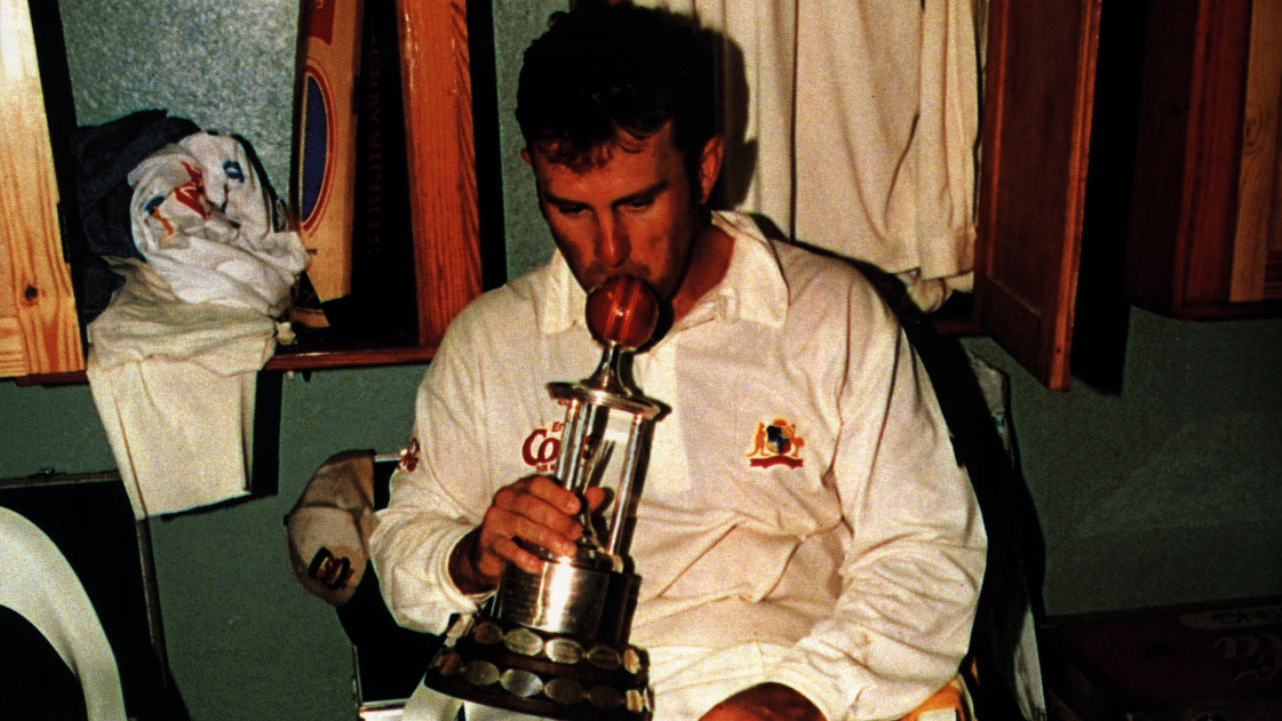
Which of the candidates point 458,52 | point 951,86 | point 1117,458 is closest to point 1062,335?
point 951,86

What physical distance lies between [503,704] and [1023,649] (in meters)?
1.10

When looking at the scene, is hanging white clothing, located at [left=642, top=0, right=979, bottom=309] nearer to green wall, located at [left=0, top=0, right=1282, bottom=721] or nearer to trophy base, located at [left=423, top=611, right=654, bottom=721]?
green wall, located at [left=0, top=0, right=1282, bottom=721]

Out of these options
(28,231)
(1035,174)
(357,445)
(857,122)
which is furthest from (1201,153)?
(28,231)

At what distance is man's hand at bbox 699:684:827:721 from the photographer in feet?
3.75

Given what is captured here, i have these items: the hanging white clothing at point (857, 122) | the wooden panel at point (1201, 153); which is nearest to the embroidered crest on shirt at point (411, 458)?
the hanging white clothing at point (857, 122)

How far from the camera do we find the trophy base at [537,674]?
0.99 metres

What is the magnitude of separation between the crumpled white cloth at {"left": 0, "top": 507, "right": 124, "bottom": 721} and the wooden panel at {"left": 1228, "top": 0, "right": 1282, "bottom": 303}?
184 centimetres

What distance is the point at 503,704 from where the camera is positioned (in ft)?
3.24

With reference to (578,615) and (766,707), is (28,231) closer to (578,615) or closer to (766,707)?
(578,615)

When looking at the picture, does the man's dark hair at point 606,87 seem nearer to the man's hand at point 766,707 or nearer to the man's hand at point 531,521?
the man's hand at point 531,521

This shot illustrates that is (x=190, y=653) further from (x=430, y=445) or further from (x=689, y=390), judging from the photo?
(x=689, y=390)

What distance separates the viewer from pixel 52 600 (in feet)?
4.91

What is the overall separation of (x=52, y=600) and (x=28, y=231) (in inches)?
20.9

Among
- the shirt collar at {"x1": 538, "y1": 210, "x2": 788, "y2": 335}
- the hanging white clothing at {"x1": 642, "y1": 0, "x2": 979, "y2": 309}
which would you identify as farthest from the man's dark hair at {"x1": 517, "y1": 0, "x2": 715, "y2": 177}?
the hanging white clothing at {"x1": 642, "y1": 0, "x2": 979, "y2": 309}
